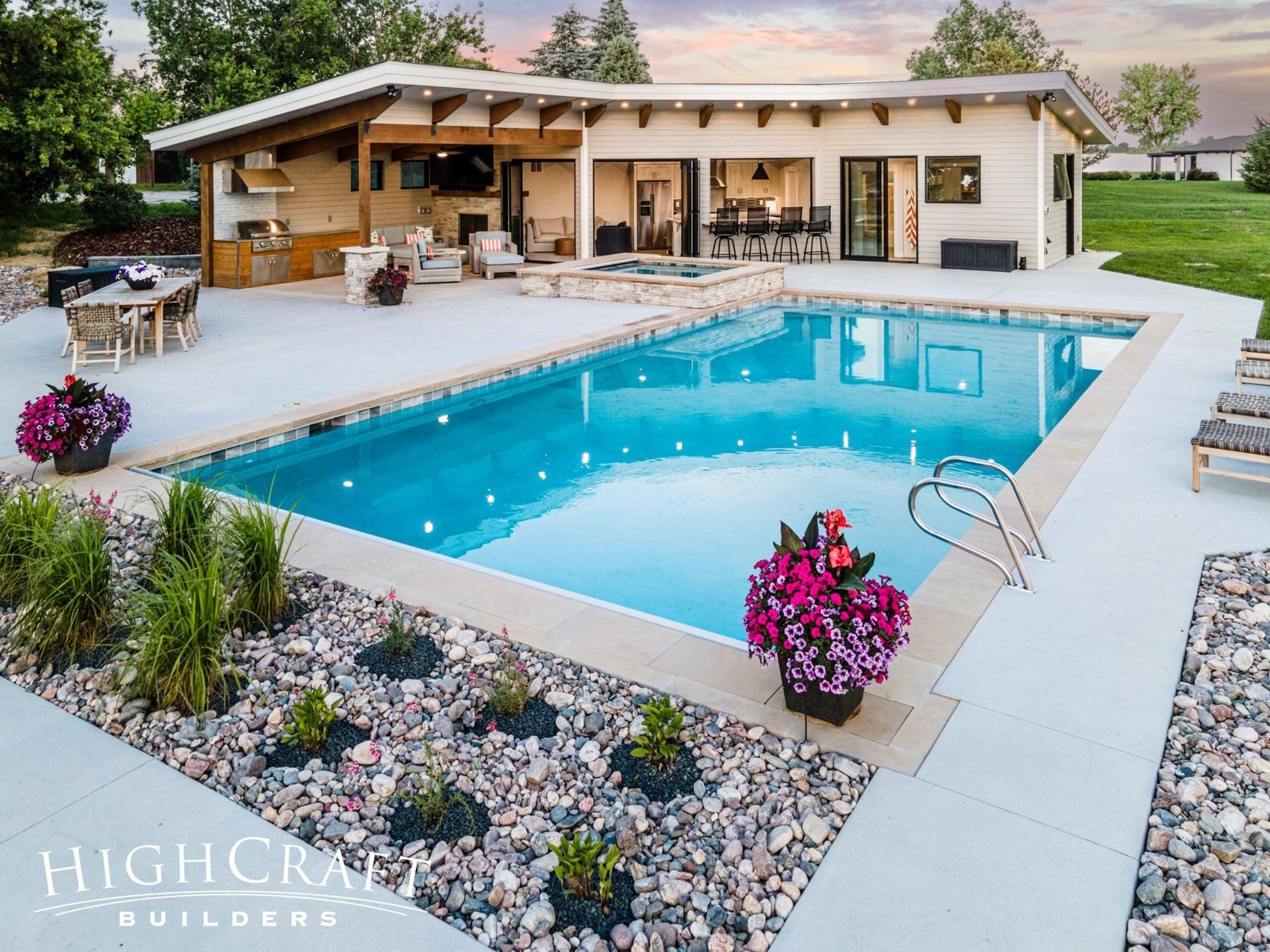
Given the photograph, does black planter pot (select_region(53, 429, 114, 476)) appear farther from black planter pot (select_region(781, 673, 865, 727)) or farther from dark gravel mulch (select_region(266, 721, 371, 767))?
black planter pot (select_region(781, 673, 865, 727))

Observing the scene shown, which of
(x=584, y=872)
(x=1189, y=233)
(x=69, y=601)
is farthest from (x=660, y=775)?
(x=1189, y=233)

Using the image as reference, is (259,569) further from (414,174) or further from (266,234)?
(414,174)

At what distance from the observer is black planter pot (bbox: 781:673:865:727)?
341 cm

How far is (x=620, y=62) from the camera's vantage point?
38000mm

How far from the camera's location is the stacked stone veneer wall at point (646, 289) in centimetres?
1384

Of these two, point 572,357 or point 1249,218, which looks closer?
point 572,357

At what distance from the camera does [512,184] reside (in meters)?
19.6

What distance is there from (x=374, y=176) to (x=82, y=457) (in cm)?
1377

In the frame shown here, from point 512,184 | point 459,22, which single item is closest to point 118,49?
point 459,22

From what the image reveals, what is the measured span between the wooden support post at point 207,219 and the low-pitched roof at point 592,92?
1.52 feet

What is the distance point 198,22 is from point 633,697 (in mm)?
27860

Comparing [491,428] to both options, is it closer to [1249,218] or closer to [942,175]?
[942,175]

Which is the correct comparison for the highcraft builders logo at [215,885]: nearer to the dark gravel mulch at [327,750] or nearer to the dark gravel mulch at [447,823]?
the dark gravel mulch at [447,823]

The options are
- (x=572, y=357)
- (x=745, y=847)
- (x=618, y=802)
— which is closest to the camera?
(x=745, y=847)
